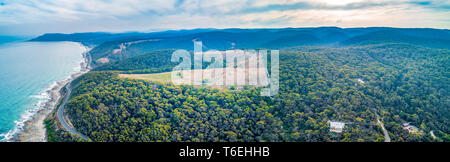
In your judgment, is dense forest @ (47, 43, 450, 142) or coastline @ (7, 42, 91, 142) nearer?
dense forest @ (47, 43, 450, 142)

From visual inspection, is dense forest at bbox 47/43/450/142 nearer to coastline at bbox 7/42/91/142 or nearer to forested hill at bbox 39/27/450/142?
forested hill at bbox 39/27/450/142

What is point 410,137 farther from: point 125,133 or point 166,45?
point 166,45

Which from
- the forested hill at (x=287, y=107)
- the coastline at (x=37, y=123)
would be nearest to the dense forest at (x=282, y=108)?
the forested hill at (x=287, y=107)

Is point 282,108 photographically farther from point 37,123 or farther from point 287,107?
point 37,123

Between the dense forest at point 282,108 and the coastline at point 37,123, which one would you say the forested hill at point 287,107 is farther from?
the coastline at point 37,123

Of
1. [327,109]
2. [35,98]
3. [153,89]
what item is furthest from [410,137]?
[35,98]

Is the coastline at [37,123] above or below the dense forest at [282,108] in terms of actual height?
below

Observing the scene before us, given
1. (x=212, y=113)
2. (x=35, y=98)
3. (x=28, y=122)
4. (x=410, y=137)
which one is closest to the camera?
(x=410, y=137)

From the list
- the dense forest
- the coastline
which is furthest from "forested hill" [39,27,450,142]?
the coastline

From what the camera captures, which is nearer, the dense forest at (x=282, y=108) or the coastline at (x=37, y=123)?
the dense forest at (x=282, y=108)
